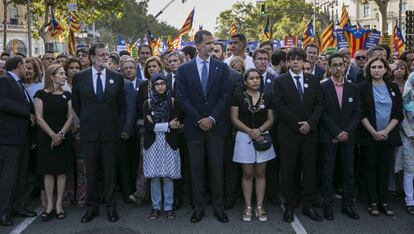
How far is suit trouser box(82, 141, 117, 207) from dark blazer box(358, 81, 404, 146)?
3366 mm

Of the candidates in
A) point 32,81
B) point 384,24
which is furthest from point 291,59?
point 384,24

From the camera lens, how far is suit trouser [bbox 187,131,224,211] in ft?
21.3

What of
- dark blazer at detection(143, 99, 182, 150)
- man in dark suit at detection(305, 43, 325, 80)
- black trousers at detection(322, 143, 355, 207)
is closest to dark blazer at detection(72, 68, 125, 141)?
dark blazer at detection(143, 99, 182, 150)

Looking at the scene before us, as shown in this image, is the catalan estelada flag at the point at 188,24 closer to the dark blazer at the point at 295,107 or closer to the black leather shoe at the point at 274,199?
the black leather shoe at the point at 274,199

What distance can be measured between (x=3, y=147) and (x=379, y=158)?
5027mm

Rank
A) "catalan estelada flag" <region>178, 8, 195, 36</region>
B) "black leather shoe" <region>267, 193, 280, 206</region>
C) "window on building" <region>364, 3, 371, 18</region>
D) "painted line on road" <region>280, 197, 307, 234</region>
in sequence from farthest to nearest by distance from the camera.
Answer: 1. "window on building" <region>364, 3, 371, 18</region>
2. "catalan estelada flag" <region>178, 8, 195, 36</region>
3. "black leather shoe" <region>267, 193, 280, 206</region>
4. "painted line on road" <region>280, 197, 307, 234</region>

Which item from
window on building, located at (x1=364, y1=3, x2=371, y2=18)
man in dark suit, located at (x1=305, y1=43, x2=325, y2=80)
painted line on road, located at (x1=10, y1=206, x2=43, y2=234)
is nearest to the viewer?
painted line on road, located at (x1=10, y1=206, x2=43, y2=234)

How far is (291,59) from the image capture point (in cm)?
647

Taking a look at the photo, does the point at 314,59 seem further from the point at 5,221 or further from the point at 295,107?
the point at 5,221

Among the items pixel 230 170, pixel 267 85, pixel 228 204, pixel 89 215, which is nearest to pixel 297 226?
pixel 228 204

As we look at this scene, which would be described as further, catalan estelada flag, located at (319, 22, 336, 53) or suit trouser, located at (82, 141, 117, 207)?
catalan estelada flag, located at (319, 22, 336, 53)

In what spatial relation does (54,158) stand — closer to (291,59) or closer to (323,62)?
(291,59)

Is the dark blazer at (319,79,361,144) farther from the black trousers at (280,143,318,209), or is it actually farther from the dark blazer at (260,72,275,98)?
the dark blazer at (260,72,275,98)

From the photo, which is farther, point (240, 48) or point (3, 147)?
point (240, 48)
